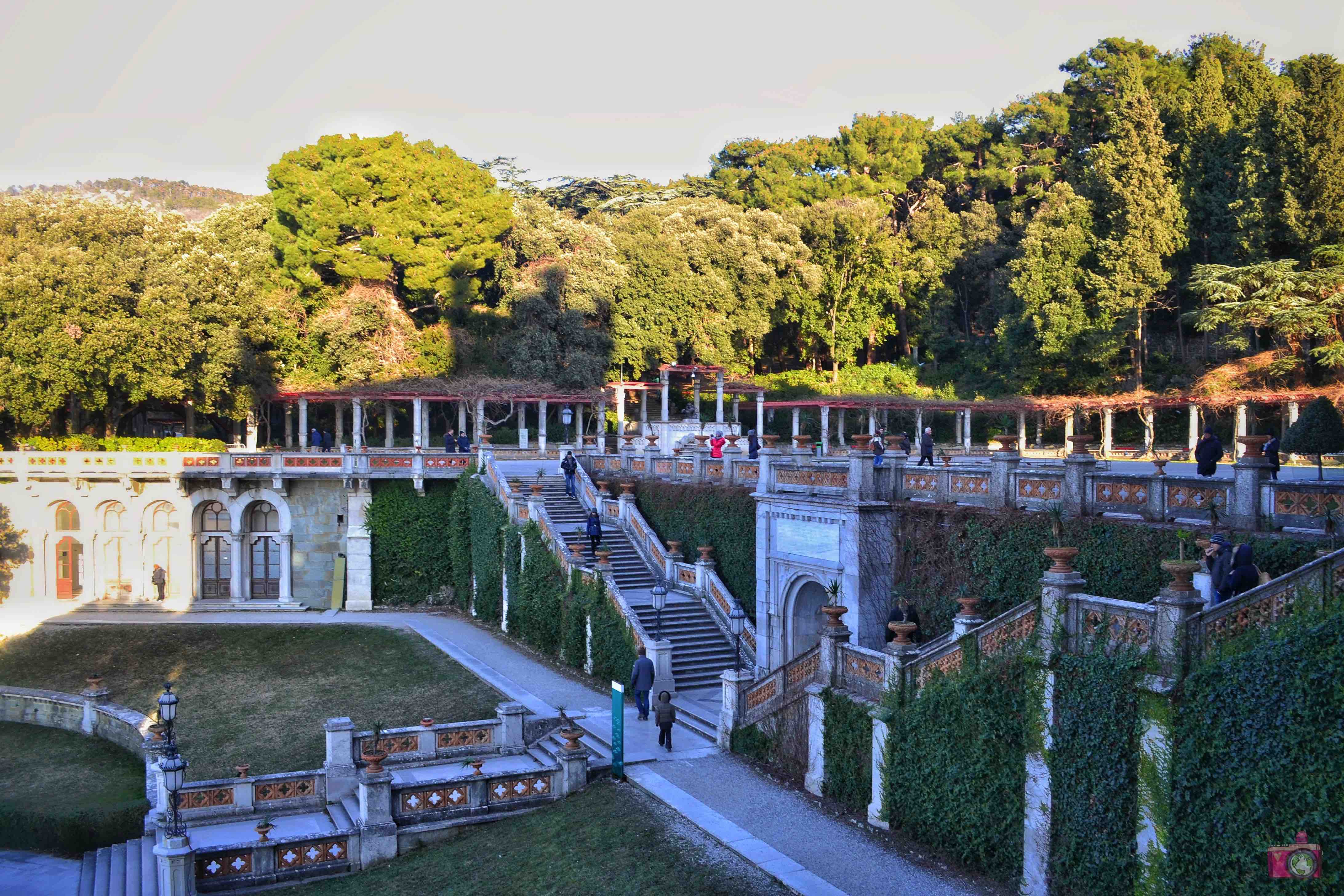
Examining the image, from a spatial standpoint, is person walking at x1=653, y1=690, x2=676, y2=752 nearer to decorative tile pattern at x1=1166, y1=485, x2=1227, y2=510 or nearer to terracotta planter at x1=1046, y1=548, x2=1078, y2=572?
terracotta planter at x1=1046, y1=548, x2=1078, y2=572

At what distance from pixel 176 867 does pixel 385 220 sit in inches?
1448

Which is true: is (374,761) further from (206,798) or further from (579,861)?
(579,861)

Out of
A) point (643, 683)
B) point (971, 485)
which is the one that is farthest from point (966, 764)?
point (643, 683)

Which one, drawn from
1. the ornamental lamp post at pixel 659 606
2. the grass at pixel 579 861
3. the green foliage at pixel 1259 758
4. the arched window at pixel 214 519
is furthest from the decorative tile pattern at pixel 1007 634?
the arched window at pixel 214 519

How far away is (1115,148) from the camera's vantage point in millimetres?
45344

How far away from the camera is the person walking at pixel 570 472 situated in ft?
102

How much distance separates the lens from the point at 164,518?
3584cm

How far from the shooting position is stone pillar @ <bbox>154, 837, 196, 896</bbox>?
47.0 ft

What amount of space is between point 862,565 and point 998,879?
6645 millimetres

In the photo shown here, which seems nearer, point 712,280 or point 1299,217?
point 1299,217

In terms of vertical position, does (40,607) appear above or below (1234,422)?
below

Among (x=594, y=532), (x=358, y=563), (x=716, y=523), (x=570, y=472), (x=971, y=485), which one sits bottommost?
(x=358, y=563)

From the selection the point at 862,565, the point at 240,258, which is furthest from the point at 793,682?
the point at 240,258

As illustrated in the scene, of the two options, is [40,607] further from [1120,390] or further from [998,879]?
[1120,390]
